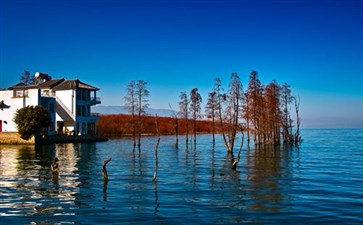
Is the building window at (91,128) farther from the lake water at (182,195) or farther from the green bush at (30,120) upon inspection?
the lake water at (182,195)

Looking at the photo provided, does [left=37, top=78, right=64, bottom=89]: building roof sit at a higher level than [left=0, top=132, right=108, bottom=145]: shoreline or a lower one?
higher

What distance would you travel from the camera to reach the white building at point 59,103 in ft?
260

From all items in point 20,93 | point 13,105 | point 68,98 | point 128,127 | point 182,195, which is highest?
point 20,93

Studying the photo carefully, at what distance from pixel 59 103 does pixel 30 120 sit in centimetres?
1926

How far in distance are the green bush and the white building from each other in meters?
5.20

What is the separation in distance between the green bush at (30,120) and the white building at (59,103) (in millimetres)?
5199

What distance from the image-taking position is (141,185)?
27.5 meters

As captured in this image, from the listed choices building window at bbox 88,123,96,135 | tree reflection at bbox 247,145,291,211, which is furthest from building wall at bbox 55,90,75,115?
tree reflection at bbox 247,145,291,211

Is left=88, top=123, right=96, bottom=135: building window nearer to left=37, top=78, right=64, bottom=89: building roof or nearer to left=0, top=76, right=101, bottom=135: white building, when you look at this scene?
left=0, top=76, right=101, bottom=135: white building

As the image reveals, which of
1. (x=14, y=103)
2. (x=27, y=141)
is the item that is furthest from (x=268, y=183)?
(x=14, y=103)

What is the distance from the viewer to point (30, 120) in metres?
70.9

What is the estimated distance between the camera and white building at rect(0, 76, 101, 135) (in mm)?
79250

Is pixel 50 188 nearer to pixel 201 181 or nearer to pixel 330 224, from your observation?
pixel 201 181

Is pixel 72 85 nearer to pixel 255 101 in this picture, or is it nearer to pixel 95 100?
pixel 95 100
